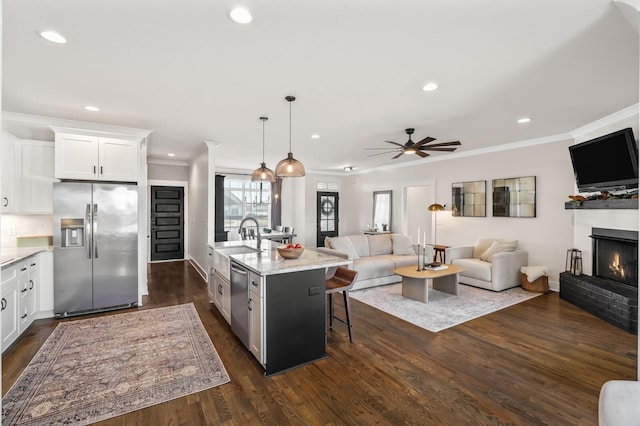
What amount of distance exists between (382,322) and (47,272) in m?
4.28

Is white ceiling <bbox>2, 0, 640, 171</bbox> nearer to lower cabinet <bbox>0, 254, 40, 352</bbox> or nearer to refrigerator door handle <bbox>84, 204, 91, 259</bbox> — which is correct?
refrigerator door handle <bbox>84, 204, 91, 259</bbox>

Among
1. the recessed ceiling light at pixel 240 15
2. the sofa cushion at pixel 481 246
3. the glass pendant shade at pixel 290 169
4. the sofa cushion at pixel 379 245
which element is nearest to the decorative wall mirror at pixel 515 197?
the sofa cushion at pixel 481 246

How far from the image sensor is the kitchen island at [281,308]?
9.33 ft

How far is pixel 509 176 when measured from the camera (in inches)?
235

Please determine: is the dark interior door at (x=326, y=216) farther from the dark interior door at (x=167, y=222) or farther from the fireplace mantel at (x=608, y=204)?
the fireplace mantel at (x=608, y=204)

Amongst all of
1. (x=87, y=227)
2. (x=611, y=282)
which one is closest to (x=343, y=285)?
(x=87, y=227)

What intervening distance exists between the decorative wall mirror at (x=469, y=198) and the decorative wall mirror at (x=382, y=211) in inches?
78.4

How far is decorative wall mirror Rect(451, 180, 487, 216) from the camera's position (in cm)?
640

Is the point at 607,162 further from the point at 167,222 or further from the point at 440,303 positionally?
the point at 167,222

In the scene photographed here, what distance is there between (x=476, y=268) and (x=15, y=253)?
652 centimetres

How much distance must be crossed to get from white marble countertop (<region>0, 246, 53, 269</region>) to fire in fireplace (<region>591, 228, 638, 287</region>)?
23.2 ft

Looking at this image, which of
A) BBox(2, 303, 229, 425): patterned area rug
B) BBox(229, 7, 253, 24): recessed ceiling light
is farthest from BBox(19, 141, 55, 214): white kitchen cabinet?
BBox(229, 7, 253, 24): recessed ceiling light

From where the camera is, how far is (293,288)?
2967mm

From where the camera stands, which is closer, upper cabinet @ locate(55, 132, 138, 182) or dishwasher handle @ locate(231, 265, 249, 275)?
dishwasher handle @ locate(231, 265, 249, 275)
